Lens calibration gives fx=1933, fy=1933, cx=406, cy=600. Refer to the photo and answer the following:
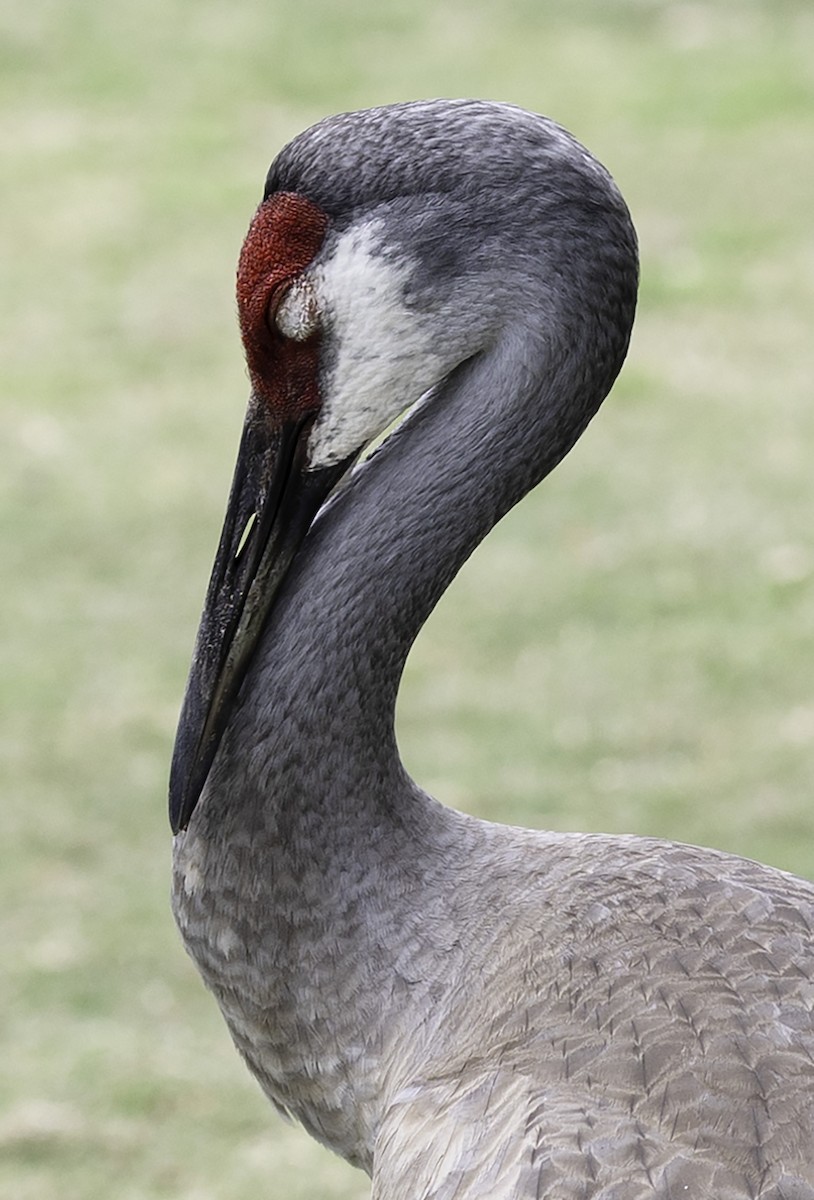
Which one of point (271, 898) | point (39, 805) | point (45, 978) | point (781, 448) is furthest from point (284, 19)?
point (271, 898)

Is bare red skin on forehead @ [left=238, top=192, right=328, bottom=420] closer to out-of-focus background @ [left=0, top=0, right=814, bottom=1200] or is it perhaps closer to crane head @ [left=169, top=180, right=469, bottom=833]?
crane head @ [left=169, top=180, right=469, bottom=833]

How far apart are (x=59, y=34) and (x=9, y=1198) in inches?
374

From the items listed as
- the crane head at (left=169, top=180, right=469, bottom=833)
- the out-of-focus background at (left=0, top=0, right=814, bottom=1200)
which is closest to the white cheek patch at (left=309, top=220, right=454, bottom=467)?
the crane head at (left=169, top=180, right=469, bottom=833)

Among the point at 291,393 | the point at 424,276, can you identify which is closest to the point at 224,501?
the point at 291,393

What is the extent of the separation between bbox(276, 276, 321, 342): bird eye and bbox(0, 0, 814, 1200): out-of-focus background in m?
2.27

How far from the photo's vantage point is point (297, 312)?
261 centimetres

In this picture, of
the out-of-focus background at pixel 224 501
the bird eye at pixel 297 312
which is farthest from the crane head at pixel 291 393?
the out-of-focus background at pixel 224 501

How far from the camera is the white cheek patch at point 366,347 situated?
8.43 feet

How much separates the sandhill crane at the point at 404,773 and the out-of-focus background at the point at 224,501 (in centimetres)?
164

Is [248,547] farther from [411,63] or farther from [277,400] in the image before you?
[411,63]

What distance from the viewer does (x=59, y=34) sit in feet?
40.2

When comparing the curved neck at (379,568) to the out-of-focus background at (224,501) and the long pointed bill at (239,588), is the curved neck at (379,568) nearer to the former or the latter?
the long pointed bill at (239,588)

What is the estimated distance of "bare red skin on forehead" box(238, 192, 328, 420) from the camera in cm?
257

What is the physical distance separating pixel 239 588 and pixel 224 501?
15.0 ft
